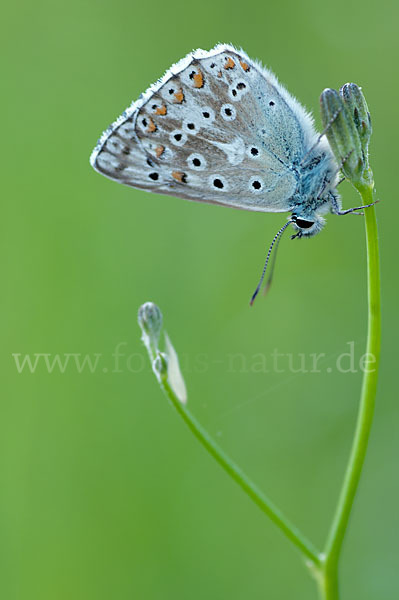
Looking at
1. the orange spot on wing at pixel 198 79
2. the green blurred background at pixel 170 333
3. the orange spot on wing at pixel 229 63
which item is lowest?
the green blurred background at pixel 170 333

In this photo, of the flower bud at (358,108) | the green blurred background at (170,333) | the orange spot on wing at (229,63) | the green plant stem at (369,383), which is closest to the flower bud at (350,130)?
the flower bud at (358,108)

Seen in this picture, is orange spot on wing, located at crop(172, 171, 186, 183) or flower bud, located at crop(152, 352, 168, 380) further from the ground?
→ orange spot on wing, located at crop(172, 171, 186, 183)

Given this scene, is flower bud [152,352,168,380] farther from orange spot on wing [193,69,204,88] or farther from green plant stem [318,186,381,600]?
orange spot on wing [193,69,204,88]

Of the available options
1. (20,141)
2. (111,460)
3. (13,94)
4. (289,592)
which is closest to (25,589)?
(111,460)

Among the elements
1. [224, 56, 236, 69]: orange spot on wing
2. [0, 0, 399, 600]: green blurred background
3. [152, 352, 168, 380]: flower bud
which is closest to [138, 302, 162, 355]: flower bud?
[152, 352, 168, 380]: flower bud

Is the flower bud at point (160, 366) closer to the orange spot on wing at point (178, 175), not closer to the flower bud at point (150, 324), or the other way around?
the flower bud at point (150, 324)

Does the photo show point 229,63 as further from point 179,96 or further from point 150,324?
point 150,324

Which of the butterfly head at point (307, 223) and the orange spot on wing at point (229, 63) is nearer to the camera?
the orange spot on wing at point (229, 63)
